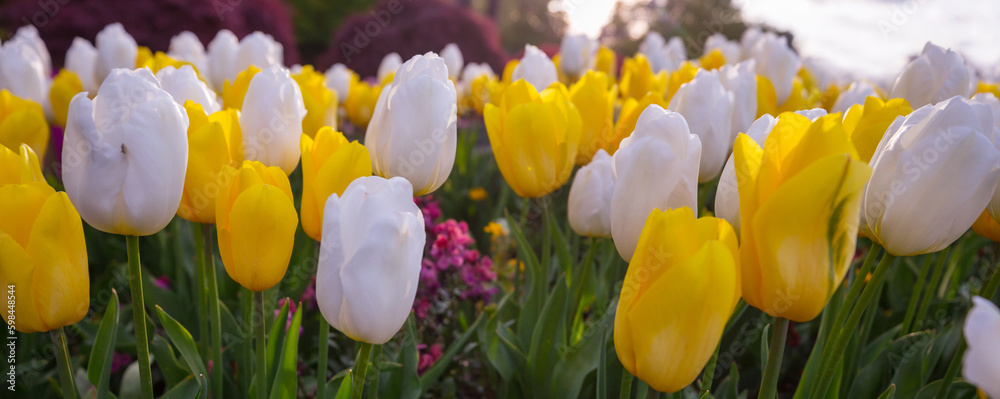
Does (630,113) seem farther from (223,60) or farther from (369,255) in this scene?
(223,60)

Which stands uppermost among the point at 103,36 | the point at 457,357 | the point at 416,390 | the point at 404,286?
the point at 404,286

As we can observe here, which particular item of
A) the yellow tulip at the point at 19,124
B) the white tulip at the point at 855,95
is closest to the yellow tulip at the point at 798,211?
the white tulip at the point at 855,95

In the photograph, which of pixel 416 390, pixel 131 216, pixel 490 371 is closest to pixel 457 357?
pixel 490 371

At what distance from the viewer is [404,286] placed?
85 cm

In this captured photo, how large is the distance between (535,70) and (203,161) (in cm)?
149

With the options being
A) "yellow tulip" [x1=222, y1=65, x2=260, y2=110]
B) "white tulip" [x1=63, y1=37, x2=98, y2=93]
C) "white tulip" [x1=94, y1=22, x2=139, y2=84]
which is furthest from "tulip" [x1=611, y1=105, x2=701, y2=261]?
"white tulip" [x1=63, y1=37, x2=98, y2=93]

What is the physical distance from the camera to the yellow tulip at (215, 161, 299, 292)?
94 cm

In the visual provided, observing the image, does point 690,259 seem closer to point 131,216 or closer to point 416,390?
point 131,216

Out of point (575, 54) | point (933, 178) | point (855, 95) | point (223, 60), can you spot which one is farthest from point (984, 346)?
point (575, 54)

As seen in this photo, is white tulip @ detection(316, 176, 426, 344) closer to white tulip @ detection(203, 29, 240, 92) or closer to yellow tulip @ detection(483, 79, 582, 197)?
yellow tulip @ detection(483, 79, 582, 197)

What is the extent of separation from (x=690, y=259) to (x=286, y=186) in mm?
653

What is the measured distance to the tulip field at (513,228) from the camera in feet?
2.51

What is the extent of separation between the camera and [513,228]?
1762mm

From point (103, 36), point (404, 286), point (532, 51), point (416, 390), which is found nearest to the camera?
point (404, 286)
